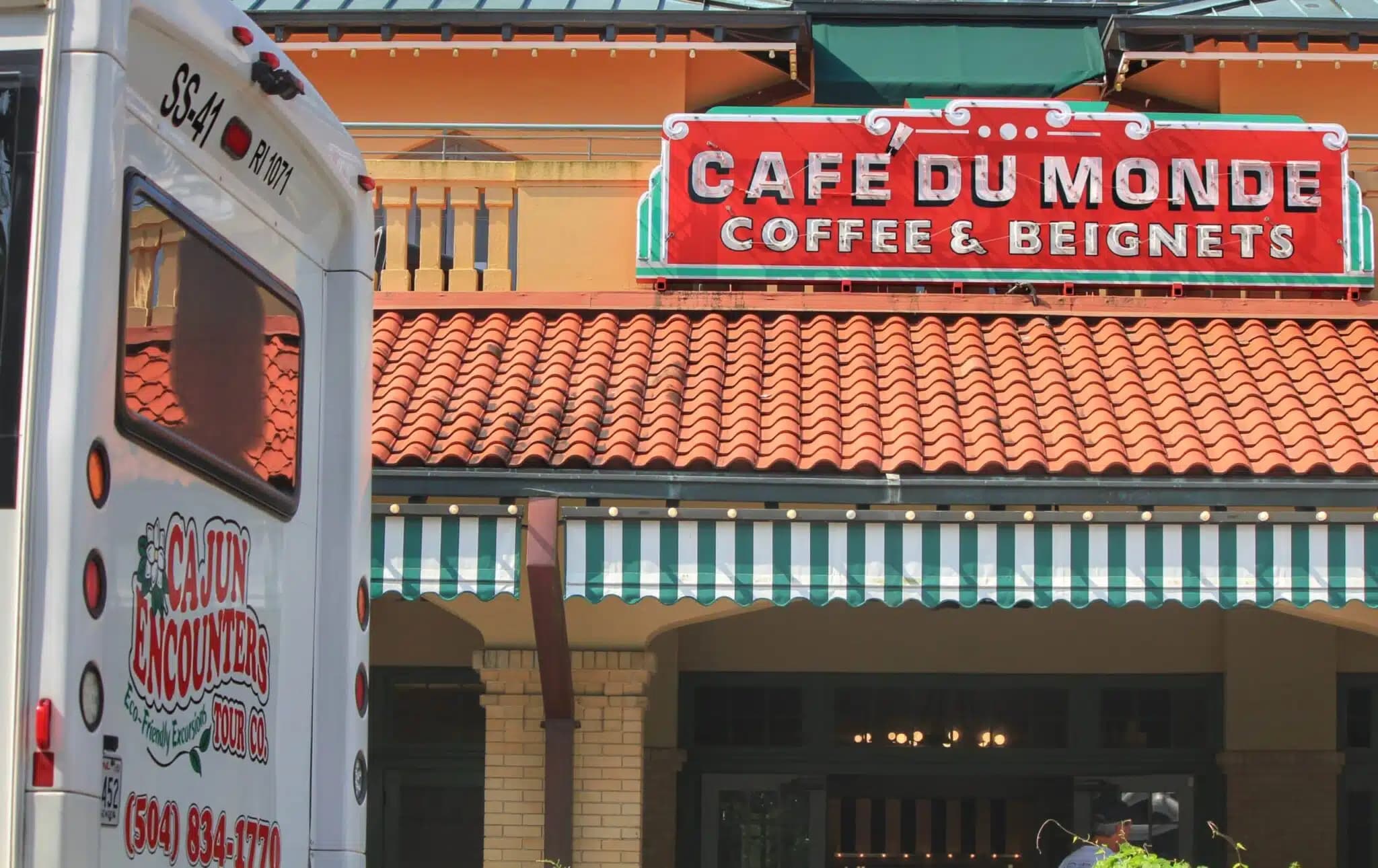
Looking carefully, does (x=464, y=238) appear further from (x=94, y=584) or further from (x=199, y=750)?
(x=94, y=584)

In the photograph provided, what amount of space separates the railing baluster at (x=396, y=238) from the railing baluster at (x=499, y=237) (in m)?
0.52

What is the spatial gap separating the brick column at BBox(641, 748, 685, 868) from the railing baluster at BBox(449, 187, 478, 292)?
352cm

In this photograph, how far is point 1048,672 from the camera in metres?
13.9

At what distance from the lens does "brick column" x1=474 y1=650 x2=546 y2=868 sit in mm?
11086

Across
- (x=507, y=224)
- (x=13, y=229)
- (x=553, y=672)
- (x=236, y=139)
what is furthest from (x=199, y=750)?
(x=507, y=224)

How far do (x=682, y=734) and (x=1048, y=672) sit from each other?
2.65 m

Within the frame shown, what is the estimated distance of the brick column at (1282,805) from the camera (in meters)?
13.6

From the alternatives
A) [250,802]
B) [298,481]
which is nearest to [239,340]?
[298,481]

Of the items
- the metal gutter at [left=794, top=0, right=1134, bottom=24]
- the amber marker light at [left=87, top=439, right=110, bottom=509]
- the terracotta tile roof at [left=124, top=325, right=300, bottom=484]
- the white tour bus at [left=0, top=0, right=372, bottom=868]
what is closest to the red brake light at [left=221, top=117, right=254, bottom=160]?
the white tour bus at [left=0, top=0, right=372, bottom=868]

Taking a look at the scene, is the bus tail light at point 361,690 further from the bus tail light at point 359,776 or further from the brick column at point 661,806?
the brick column at point 661,806

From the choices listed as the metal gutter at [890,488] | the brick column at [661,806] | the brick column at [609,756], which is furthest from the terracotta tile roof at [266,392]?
the brick column at [661,806]

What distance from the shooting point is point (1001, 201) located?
12.8m

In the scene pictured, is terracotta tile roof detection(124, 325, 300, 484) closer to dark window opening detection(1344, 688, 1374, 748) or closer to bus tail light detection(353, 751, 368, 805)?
bus tail light detection(353, 751, 368, 805)

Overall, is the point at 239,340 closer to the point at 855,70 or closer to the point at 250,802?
the point at 250,802
